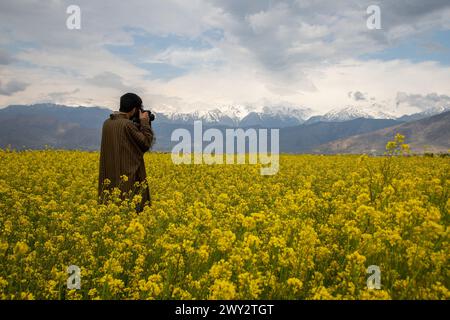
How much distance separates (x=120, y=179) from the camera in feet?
24.3

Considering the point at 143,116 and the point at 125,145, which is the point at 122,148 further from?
the point at 143,116

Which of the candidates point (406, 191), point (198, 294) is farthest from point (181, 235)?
point (406, 191)

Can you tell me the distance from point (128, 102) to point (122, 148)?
883 mm

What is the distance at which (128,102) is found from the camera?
7.38 metres

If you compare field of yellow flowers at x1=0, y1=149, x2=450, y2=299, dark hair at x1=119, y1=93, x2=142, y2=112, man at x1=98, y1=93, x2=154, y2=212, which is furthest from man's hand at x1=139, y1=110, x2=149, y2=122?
field of yellow flowers at x1=0, y1=149, x2=450, y2=299

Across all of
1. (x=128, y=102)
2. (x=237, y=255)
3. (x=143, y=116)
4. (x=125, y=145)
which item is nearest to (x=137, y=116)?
(x=143, y=116)

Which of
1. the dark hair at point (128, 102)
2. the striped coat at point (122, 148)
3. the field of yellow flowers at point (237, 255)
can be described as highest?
the dark hair at point (128, 102)

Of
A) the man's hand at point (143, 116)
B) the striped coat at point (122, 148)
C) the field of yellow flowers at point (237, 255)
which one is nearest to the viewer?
the field of yellow flowers at point (237, 255)

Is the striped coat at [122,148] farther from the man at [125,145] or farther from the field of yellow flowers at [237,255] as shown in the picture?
the field of yellow flowers at [237,255]

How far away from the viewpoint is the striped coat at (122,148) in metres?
7.32

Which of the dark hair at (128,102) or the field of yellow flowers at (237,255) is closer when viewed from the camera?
the field of yellow flowers at (237,255)

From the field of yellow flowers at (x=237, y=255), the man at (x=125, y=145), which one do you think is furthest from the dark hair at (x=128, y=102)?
the field of yellow flowers at (x=237, y=255)

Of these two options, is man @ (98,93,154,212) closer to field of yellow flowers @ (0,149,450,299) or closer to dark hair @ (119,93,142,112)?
dark hair @ (119,93,142,112)

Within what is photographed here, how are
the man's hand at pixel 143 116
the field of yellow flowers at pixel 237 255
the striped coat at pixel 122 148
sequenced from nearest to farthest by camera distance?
the field of yellow flowers at pixel 237 255
the striped coat at pixel 122 148
the man's hand at pixel 143 116
